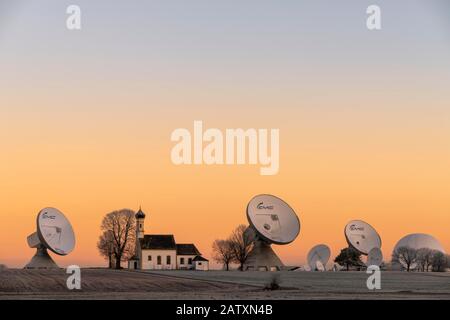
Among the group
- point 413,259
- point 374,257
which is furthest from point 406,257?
point 374,257

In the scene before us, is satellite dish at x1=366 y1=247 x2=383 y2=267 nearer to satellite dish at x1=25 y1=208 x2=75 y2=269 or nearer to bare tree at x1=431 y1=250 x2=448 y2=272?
bare tree at x1=431 y1=250 x2=448 y2=272

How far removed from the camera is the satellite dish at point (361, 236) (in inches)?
4700

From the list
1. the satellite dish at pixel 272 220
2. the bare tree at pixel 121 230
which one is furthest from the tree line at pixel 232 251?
the satellite dish at pixel 272 220

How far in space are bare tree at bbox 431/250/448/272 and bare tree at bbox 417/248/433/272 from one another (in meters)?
0.82

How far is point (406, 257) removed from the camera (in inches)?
5344

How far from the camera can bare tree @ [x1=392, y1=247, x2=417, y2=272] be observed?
13475 centimetres
